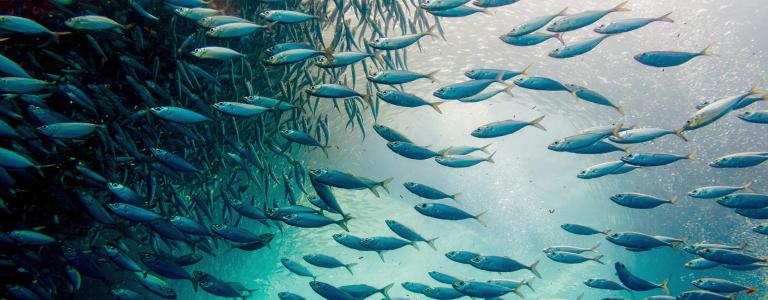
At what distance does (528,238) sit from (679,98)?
1462 centimetres

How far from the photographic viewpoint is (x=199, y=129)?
664 cm

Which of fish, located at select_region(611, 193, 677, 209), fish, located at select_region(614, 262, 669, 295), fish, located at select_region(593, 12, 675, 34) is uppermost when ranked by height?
fish, located at select_region(593, 12, 675, 34)

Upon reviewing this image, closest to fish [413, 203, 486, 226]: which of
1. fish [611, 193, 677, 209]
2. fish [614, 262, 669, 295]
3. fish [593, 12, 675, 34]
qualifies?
fish [614, 262, 669, 295]

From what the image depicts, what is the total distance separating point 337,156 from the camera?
15.1m

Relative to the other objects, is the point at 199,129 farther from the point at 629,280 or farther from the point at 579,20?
the point at 629,280

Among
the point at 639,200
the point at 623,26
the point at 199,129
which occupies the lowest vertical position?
the point at 639,200

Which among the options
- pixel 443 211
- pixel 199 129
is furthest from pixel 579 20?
pixel 199 129

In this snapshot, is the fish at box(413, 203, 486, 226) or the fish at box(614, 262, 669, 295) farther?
the fish at box(413, 203, 486, 226)

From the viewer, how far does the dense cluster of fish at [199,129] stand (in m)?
4.33

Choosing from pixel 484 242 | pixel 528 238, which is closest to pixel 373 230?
pixel 484 242

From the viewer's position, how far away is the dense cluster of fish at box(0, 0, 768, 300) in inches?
171

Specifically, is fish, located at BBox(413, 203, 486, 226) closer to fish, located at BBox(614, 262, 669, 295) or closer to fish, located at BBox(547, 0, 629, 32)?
fish, located at BBox(614, 262, 669, 295)

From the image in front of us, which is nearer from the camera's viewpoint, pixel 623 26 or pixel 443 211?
pixel 623 26

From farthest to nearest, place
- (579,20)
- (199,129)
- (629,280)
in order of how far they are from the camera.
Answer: (199,129) < (629,280) < (579,20)
